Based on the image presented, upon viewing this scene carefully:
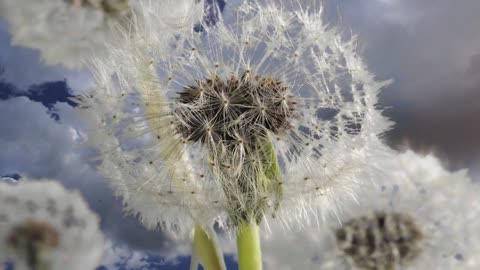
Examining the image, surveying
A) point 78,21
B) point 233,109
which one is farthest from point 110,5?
point 233,109

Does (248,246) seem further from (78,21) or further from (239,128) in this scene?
(78,21)

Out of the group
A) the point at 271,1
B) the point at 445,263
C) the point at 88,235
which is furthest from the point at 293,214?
the point at 88,235

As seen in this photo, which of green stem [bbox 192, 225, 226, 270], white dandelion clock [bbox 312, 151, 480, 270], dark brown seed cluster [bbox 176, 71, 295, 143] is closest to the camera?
dark brown seed cluster [bbox 176, 71, 295, 143]

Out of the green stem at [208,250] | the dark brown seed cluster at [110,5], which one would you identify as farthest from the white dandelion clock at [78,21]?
the green stem at [208,250]

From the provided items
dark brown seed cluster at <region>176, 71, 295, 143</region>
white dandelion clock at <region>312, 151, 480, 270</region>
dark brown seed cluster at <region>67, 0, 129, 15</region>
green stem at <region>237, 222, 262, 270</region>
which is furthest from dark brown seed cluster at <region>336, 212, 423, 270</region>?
dark brown seed cluster at <region>67, 0, 129, 15</region>

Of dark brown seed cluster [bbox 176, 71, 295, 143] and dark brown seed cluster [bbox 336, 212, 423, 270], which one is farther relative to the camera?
dark brown seed cluster [bbox 336, 212, 423, 270]

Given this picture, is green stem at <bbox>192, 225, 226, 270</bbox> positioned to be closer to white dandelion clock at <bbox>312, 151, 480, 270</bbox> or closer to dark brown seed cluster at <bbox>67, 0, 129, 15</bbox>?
white dandelion clock at <bbox>312, 151, 480, 270</bbox>
